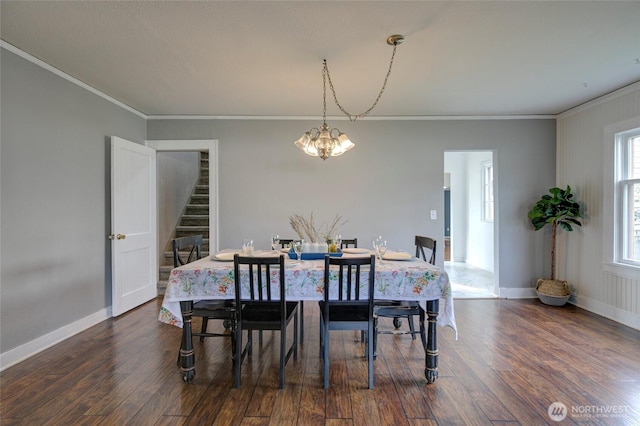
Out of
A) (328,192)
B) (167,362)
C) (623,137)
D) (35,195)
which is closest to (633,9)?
(623,137)

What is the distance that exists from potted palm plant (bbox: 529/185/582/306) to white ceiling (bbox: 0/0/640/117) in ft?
3.91

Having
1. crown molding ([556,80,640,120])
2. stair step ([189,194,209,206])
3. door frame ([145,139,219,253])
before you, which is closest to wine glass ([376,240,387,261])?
door frame ([145,139,219,253])

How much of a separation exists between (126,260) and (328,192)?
8.76ft

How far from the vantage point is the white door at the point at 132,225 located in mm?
3717

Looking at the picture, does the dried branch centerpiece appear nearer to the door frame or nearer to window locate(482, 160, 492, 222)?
the door frame

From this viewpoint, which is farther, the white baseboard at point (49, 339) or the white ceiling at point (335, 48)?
the white baseboard at point (49, 339)

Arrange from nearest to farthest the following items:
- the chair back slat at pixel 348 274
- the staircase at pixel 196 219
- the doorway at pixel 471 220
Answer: the chair back slat at pixel 348 274 → the staircase at pixel 196 219 → the doorway at pixel 471 220

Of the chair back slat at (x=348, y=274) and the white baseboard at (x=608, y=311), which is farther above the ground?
the chair back slat at (x=348, y=274)

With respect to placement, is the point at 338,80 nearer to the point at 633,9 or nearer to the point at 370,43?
the point at 370,43

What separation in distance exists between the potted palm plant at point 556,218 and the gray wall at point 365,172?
0.29 metres

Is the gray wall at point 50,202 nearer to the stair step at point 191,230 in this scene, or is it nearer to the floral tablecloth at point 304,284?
the floral tablecloth at point 304,284

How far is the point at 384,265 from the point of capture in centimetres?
251
